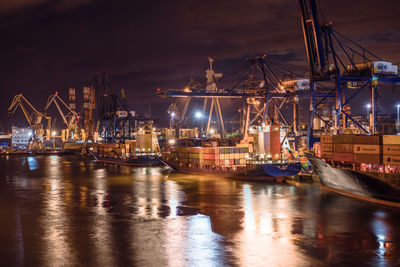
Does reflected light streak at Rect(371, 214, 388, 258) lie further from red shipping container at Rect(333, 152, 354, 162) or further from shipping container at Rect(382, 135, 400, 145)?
red shipping container at Rect(333, 152, 354, 162)

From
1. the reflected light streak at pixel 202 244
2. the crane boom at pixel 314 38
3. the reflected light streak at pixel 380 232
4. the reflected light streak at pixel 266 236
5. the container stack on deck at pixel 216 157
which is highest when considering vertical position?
the crane boom at pixel 314 38

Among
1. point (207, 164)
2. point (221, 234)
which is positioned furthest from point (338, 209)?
point (207, 164)

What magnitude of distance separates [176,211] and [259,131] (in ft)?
87.3

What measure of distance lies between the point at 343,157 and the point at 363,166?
8.80ft

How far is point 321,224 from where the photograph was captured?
24.2 meters

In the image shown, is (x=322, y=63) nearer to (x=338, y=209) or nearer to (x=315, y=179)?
(x=315, y=179)

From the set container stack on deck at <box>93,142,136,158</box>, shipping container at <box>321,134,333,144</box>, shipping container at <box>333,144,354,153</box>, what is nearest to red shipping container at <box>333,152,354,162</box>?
shipping container at <box>333,144,354,153</box>

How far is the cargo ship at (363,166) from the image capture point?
94.5ft

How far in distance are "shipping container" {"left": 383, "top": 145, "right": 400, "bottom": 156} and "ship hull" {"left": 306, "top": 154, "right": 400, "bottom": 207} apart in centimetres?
242

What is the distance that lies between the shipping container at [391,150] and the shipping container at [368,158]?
0.84 m

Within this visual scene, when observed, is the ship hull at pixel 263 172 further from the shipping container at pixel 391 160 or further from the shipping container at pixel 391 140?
the shipping container at pixel 391 140

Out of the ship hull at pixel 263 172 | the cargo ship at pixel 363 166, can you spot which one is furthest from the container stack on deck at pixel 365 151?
the ship hull at pixel 263 172

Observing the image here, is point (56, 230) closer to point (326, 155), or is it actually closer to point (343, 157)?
point (343, 157)

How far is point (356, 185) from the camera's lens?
3259 cm
